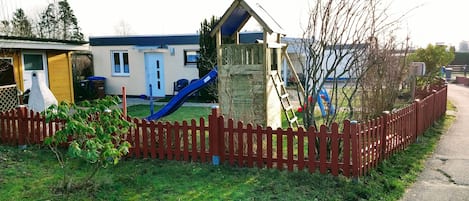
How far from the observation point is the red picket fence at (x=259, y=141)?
6164 mm

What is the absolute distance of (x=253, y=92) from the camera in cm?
987

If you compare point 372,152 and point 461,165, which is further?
point 461,165

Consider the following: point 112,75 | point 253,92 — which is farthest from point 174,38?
point 253,92

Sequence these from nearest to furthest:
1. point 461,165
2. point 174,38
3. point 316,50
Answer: point 316,50
point 461,165
point 174,38

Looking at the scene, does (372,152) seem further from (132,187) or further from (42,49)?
(42,49)

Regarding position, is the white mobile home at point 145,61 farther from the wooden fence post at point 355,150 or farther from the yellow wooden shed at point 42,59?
the wooden fence post at point 355,150

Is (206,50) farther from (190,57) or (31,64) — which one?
(31,64)

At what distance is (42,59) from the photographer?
1600cm

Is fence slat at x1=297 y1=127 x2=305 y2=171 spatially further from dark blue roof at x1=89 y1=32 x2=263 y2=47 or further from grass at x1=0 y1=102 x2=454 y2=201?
dark blue roof at x1=89 y1=32 x2=263 y2=47

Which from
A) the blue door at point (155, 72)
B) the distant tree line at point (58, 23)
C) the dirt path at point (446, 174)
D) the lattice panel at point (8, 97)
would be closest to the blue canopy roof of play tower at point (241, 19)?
the dirt path at point (446, 174)

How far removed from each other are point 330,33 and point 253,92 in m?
3.42

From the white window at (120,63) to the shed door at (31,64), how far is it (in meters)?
6.29

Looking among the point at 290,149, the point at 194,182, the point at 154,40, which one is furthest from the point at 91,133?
the point at 154,40

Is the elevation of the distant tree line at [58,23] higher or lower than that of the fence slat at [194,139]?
higher
